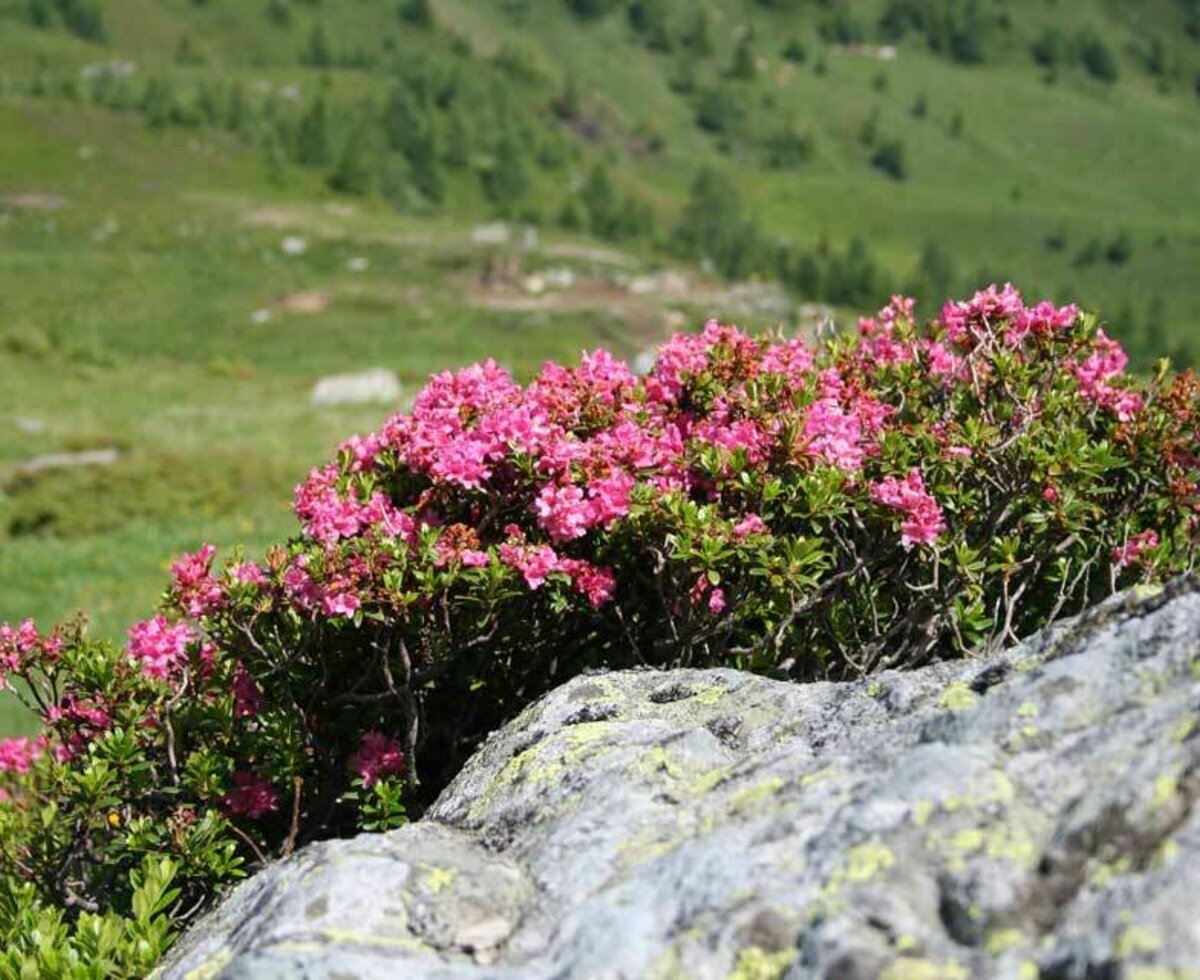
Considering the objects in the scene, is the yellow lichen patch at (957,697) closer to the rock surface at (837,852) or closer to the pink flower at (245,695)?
the rock surface at (837,852)

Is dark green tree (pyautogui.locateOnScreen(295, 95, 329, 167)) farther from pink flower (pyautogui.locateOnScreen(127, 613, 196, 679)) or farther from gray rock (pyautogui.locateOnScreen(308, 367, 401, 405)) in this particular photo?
pink flower (pyautogui.locateOnScreen(127, 613, 196, 679))

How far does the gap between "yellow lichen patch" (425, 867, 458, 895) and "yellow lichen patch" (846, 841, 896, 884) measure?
4.01 ft

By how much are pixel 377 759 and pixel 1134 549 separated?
4.01m

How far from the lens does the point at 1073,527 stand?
238 inches

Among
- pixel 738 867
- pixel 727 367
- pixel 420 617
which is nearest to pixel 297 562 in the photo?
pixel 420 617

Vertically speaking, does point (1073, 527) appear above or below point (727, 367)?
below

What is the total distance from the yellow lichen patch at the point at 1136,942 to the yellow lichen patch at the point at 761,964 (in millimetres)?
775

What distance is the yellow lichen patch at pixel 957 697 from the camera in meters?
3.84

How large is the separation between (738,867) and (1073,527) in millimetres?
3421

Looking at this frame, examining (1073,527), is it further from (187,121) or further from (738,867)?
(187,121)

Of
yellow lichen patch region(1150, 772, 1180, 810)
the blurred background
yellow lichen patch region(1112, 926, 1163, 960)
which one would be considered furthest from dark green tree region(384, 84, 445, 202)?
yellow lichen patch region(1112, 926, 1163, 960)

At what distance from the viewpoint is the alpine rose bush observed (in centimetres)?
576

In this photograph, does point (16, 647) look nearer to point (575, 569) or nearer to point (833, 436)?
point (575, 569)

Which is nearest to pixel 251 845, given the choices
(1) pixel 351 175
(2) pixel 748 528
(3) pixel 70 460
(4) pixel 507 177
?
(2) pixel 748 528
